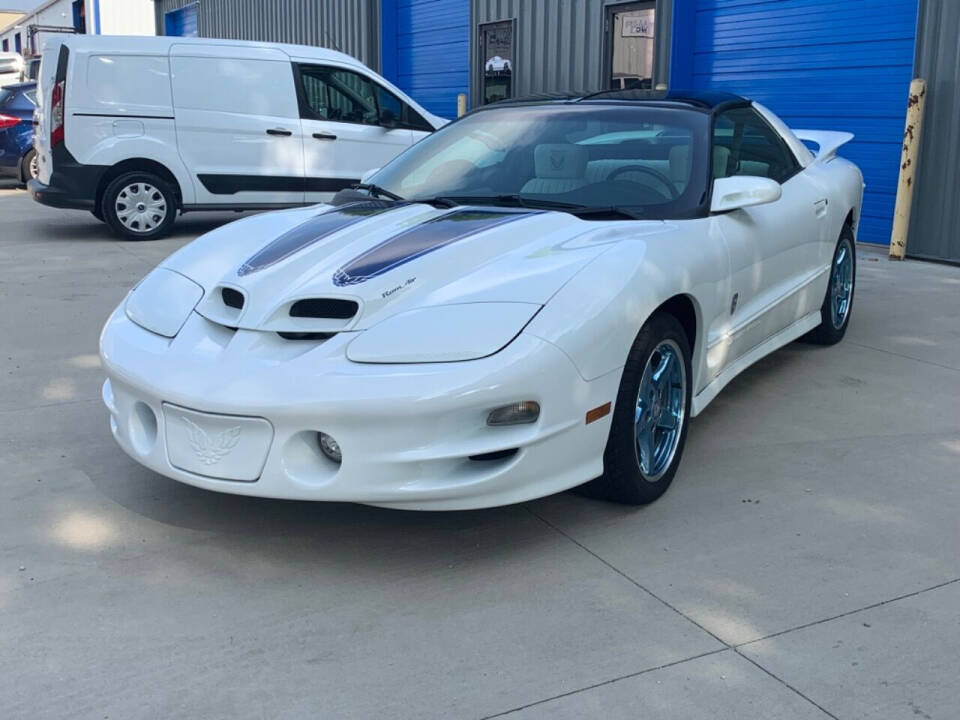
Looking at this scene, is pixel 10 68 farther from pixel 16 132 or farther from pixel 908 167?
pixel 908 167

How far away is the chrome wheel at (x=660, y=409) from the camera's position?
3.51 meters

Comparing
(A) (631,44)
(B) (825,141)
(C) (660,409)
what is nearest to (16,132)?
(A) (631,44)

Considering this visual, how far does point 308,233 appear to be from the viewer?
372 centimetres

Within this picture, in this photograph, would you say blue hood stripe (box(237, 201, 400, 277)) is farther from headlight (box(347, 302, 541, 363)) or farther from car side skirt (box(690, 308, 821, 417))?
car side skirt (box(690, 308, 821, 417))

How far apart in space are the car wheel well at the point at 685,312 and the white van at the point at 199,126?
280 inches

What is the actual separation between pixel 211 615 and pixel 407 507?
24.3 inches

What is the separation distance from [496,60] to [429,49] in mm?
2231

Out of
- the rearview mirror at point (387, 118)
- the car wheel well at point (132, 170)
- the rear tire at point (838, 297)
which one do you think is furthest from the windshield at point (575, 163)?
the rearview mirror at point (387, 118)

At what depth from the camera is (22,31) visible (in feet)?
173

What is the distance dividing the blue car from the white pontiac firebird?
10.9m

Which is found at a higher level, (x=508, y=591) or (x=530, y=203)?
(x=530, y=203)

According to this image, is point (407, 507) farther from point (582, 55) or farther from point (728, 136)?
point (582, 55)

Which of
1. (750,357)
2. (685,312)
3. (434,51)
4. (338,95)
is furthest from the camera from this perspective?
(434,51)

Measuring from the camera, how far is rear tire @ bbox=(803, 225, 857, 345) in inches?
224
